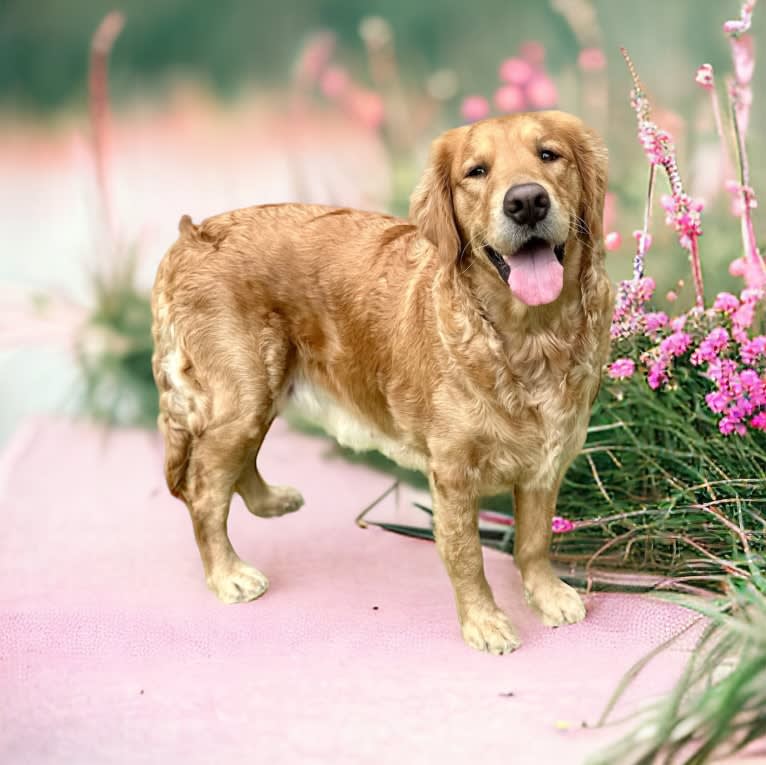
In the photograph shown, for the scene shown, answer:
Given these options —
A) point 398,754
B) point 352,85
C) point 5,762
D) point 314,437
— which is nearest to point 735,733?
point 398,754

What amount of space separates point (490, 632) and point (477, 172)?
1.27 meters

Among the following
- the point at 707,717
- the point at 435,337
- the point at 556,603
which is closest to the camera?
the point at 707,717

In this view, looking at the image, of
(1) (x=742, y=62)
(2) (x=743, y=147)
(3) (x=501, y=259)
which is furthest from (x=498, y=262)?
(1) (x=742, y=62)

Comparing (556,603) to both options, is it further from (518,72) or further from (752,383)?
(518,72)

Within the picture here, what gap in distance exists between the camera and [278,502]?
3969 millimetres

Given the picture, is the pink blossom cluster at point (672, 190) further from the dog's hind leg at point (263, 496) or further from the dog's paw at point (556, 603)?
the dog's hind leg at point (263, 496)

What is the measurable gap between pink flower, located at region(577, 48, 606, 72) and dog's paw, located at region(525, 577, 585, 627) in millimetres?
2508

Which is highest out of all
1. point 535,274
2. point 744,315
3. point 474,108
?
point 474,108

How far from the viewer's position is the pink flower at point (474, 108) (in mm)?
4969

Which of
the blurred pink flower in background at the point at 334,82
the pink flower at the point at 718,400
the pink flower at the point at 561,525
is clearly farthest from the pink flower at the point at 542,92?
the pink flower at the point at 561,525

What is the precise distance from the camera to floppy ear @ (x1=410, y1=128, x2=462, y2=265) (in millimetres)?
2924

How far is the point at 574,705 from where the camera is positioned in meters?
2.79

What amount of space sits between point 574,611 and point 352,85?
2.89 meters

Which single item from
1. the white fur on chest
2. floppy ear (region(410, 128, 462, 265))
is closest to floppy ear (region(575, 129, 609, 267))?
floppy ear (region(410, 128, 462, 265))
